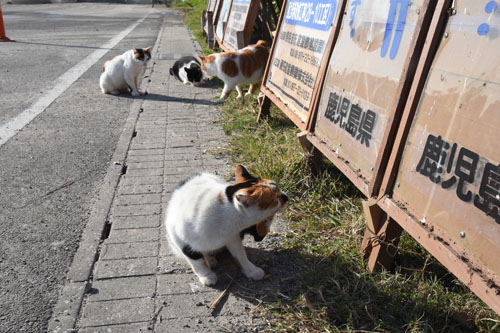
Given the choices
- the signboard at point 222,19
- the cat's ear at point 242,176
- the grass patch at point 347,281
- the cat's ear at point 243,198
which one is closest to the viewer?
the grass patch at point 347,281

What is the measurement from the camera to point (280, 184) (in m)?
3.47

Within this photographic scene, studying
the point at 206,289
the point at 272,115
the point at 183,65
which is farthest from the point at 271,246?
the point at 183,65

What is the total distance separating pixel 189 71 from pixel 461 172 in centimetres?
605

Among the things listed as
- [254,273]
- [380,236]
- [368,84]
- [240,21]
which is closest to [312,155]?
[368,84]

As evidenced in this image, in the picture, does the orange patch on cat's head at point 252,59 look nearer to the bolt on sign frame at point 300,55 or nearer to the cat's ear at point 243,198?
the bolt on sign frame at point 300,55

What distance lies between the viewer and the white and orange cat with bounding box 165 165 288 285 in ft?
7.52

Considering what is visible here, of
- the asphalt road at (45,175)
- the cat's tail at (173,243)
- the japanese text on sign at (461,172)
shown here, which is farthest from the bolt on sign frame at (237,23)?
the japanese text on sign at (461,172)

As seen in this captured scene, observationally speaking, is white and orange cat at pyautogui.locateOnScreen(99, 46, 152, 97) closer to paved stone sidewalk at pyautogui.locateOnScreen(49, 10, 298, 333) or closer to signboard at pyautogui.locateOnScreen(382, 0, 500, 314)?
paved stone sidewalk at pyautogui.locateOnScreen(49, 10, 298, 333)

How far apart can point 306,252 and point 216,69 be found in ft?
14.4

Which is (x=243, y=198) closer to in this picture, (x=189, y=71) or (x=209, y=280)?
(x=209, y=280)

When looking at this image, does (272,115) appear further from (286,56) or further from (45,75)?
(45,75)

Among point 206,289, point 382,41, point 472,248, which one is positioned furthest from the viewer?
point 382,41

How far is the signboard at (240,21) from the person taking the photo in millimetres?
6984

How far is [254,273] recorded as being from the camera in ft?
8.22
